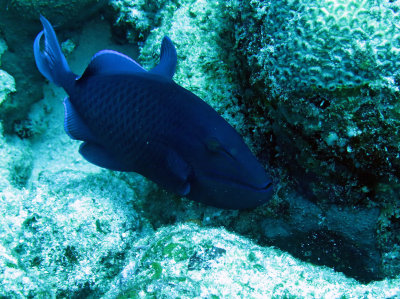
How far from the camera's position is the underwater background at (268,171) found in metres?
1.59

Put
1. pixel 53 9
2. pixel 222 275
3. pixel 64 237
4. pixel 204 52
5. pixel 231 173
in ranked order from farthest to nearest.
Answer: pixel 53 9
pixel 204 52
pixel 64 237
pixel 231 173
pixel 222 275

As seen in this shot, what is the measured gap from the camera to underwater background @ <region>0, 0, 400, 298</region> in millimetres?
1589

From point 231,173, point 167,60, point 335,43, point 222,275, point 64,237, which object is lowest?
point 64,237

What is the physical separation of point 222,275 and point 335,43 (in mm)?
1389

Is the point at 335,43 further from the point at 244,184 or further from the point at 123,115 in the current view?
the point at 123,115

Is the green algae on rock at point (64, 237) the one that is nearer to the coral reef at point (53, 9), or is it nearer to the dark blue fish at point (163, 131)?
the dark blue fish at point (163, 131)

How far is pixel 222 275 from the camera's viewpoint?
5.19ft

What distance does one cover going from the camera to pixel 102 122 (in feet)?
6.93

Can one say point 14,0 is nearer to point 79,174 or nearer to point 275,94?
point 79,174

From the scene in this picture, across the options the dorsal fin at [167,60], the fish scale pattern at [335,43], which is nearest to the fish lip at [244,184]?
the fish scale pattern at [335,43]

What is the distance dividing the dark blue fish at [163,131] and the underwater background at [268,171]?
0.33 m

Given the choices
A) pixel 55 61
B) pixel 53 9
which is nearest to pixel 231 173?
pixel 55 61

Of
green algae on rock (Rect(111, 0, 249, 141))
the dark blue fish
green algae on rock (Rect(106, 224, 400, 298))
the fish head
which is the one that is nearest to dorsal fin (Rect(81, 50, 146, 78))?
the dark blue fish

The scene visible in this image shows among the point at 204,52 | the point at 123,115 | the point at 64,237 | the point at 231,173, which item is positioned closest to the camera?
the point at 231,173
